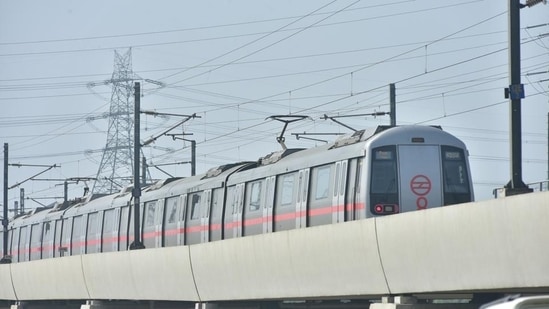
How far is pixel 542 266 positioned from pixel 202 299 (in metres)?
13.9

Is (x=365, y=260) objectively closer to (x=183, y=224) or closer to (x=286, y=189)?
(x=286, y=189)

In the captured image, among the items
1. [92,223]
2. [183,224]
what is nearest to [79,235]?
[92,223]

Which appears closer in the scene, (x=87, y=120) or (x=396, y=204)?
(x=396, y=204)

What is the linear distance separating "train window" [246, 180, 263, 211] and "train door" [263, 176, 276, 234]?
58cm

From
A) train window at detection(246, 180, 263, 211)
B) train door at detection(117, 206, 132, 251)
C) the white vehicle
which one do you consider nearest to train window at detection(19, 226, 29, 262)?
train door at detection(117, 206, 132, 251)

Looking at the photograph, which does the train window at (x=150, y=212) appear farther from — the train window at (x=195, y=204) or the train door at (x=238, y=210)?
the train door at (x=238, y=210)

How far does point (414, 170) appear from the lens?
26.3 metres

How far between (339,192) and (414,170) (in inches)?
64.4

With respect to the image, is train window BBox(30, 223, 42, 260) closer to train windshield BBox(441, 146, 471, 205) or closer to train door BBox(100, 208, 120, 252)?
train door BBox(100, 208, 120, 252)

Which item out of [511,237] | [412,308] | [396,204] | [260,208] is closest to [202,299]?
[260,208]

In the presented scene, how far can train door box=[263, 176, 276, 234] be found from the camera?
29891mm

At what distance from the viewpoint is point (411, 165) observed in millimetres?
26312

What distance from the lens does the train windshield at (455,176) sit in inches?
1041

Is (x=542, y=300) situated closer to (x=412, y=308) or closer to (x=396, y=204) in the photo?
(x=412, y=308)
